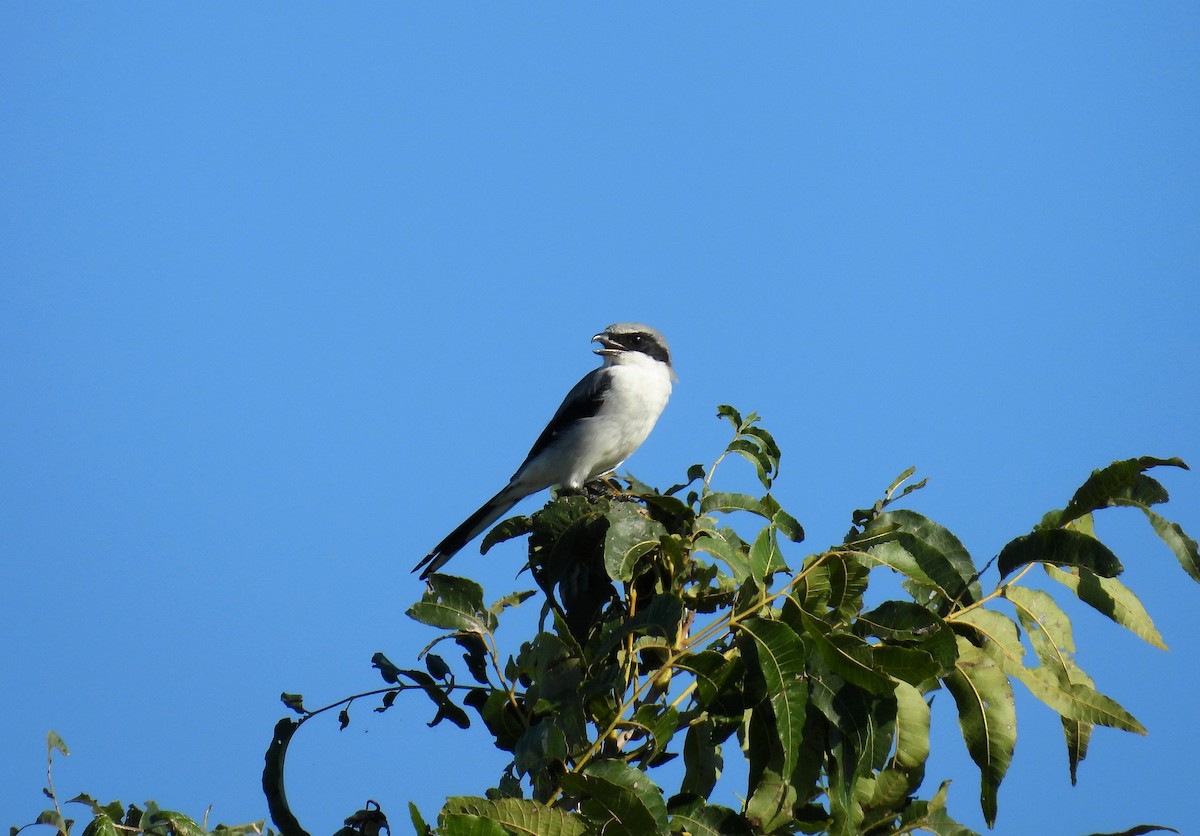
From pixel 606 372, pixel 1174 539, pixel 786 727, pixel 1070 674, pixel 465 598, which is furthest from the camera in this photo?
pixel 606 372

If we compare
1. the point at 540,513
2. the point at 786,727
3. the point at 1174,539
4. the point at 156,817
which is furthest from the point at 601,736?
the point at 156,817

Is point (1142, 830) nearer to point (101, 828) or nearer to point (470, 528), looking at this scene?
point (101, 828)

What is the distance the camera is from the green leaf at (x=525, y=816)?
260 centimetres

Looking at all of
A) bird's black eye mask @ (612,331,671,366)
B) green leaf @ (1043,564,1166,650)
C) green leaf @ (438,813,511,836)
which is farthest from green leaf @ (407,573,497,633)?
bird's black eye mask @ (612,331,671,366)

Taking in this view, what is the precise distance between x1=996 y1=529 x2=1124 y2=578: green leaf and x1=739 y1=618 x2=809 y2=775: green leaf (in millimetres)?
756

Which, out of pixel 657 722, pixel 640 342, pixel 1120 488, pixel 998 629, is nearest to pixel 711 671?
pixel 657 722

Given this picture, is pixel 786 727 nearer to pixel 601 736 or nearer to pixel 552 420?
pixel 601 736

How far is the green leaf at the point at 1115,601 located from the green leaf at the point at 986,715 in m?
0.37

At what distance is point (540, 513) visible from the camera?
13.1ft

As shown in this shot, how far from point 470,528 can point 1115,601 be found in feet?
16.6

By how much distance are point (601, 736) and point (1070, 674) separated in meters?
1.29

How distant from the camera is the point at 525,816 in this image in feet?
8.63

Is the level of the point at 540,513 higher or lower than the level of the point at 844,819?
higher

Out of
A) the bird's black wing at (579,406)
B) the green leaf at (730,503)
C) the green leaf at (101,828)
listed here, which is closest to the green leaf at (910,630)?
the green leaf at (730,503)
